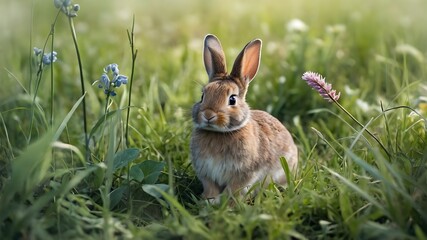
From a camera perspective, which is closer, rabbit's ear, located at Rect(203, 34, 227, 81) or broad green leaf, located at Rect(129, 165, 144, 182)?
broad green leaf, located at Rect(129, 165, 144, 182)

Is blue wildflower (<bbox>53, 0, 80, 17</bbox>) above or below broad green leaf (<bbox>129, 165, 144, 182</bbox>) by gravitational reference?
above

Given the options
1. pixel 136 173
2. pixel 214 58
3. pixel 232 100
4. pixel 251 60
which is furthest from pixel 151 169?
pixel 251 60

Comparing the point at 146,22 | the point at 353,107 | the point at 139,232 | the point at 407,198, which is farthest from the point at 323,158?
the point at 146,22

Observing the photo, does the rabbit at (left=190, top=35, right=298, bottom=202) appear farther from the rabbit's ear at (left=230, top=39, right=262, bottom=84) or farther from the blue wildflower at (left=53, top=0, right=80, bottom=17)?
the blue wildflower at (left=53, top=0, right=80, bottom=17)

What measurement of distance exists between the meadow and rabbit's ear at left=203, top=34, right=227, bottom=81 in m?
0.51

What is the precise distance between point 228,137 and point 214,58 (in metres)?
0.48

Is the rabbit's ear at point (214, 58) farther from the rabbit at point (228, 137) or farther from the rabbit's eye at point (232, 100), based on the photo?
the rabbit's eye at point (232, 100)

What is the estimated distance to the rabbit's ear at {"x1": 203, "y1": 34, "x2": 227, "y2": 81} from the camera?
4113 mm

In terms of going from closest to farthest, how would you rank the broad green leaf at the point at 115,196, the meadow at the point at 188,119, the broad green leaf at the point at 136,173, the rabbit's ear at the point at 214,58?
the meadow at the point at 188,119 < the broad green leaf at the point at 115,196 < the broad green leaf at the point at 136,173 < the rabbit's ear at the point at 214,58

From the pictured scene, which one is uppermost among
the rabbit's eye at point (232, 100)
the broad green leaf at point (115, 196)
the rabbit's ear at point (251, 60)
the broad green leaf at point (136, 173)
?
the rabbit's ear at point (251, 60)

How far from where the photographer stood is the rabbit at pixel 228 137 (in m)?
3.86

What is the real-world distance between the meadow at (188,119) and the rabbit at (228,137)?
0.53 feet

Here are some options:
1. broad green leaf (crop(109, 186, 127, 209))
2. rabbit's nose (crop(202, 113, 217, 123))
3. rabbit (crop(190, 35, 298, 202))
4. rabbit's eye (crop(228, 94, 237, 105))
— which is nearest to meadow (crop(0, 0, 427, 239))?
broad green leaf (crop(109, 186, 127, 209))

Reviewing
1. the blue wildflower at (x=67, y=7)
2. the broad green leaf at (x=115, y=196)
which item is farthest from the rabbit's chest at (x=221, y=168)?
the blue wildflower at (x=67, y=7)
